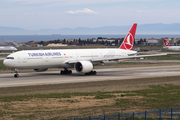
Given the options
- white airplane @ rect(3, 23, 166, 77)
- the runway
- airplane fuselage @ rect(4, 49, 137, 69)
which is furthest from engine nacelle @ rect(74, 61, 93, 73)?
airplane fuselage @ rect(4, 49, 137, 69)

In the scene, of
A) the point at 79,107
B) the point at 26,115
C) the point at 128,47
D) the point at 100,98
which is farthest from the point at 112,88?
the point at 128,47

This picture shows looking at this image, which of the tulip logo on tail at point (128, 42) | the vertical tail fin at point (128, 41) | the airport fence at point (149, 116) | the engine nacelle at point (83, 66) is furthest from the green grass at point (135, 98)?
the tulip logo on tail at point (128, 42)

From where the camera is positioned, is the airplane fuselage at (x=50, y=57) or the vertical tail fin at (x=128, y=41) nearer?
the airplane fuselage at (x=50, y=57)

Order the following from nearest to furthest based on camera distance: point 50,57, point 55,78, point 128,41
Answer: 1. point 55,78
2. point 50,57
3. point 128,41

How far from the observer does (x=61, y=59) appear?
4575 centimetres

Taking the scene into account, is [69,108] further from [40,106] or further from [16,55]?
[16,55]

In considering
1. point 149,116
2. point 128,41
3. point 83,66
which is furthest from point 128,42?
point 149,116

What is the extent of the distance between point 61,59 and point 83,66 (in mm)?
3981

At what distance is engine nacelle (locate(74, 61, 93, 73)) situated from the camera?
146 ft

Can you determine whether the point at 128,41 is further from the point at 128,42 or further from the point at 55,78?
the point at 55,78

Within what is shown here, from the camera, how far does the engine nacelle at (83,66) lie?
44.5 m

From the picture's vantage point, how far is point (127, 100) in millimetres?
25781

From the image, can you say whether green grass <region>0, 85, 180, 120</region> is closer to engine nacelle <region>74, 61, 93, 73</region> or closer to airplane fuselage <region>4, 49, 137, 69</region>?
engine nacelle <region>74, 61, 93, 73</region>

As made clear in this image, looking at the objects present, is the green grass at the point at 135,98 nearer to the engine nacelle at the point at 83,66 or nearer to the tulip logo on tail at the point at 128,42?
the engine nacelle at the point at 83,66
